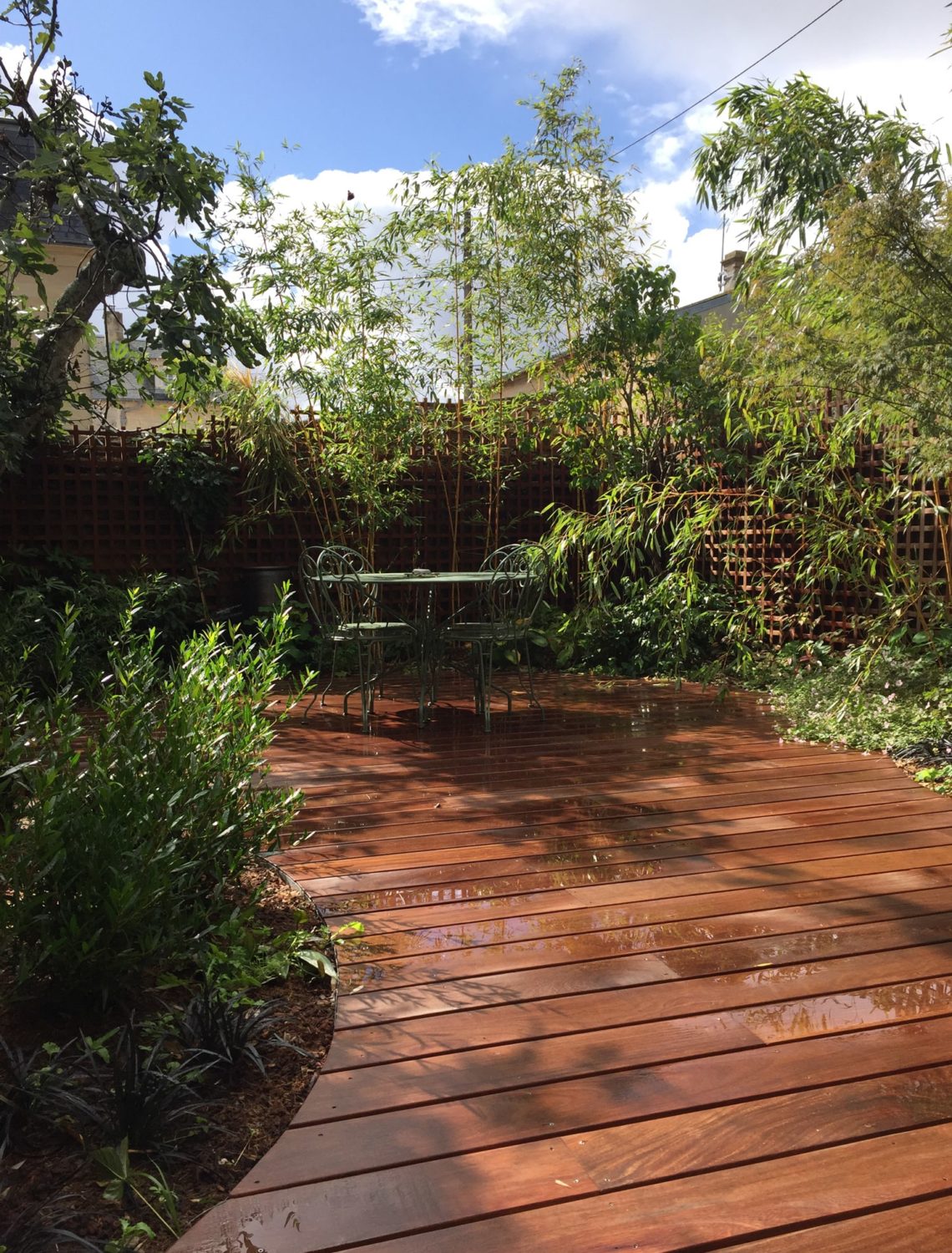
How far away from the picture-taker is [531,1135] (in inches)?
52.4

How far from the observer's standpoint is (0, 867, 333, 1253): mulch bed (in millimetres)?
1145

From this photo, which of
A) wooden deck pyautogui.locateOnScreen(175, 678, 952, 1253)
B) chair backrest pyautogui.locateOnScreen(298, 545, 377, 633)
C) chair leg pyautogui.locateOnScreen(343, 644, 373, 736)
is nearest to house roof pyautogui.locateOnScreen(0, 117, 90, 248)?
chair backrest pyautogui.locateOnScreen(298, 545, 377, 633)

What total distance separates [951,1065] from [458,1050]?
817 millimetres

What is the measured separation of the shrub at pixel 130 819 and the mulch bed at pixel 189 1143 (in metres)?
0.09

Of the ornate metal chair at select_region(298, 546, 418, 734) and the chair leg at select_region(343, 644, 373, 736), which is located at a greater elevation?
the ornate metal chair at select_region(298, 546, 418, 734)

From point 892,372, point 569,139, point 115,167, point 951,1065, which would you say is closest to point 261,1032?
point 951,1065

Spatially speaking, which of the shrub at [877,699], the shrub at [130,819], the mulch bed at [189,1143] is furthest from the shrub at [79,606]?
the shrub at [877,699]

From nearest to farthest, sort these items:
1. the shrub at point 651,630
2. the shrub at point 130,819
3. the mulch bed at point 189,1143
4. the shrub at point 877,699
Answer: the mulch bed at point 189,1143, the shrub at point 130,819, the shrub at point 877,699, the shrub at point 651,630

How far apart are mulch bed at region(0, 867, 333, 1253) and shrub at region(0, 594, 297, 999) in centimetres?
9

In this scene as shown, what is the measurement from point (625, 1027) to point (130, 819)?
97 cm

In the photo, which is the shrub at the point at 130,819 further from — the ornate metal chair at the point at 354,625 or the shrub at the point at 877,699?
the shrub at the point at 877,699

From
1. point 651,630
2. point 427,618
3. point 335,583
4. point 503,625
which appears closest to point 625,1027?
point 503,625

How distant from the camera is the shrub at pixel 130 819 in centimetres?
151

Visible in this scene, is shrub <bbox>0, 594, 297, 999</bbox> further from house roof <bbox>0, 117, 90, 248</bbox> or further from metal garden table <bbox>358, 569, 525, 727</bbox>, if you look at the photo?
house roof <bbox>0, 117, 90, 248</bbox>
